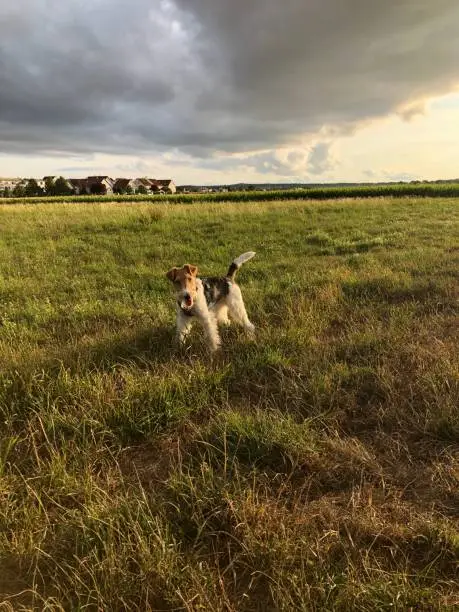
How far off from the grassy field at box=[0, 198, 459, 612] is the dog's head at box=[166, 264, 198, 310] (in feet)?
1.79

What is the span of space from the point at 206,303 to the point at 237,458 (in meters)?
2.75

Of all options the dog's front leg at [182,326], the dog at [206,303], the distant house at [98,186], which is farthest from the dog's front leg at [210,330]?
the distant house at [98,186]

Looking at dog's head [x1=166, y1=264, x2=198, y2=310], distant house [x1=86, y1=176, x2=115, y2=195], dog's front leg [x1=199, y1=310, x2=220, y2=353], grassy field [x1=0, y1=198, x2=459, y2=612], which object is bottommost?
grassy field [x1=0, y1=198, x2=459, y2=612]

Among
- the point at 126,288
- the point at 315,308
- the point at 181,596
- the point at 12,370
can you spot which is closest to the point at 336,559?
the point at 181,596

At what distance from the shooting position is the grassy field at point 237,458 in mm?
2008

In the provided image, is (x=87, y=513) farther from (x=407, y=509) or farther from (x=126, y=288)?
(x=126, y=288)

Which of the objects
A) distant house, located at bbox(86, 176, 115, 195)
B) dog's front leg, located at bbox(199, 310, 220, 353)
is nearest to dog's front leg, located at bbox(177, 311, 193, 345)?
dog's front leg, located at bbox(199, 310, 220, 353)

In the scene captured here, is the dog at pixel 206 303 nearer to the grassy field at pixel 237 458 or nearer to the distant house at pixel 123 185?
the grassy field at pixel 237 458

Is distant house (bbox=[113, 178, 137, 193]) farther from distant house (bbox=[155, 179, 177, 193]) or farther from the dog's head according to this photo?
the dog's head

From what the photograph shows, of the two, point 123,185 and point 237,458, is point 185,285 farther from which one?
point 123,185

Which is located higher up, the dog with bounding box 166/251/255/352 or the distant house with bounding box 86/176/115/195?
the distant house with bounding box 86/176/115/195

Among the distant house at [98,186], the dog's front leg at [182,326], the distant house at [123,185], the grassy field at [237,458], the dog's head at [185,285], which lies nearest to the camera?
the grassy field at [237,458]

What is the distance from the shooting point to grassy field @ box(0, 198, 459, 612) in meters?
2.01

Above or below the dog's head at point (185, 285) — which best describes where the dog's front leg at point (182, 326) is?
below
